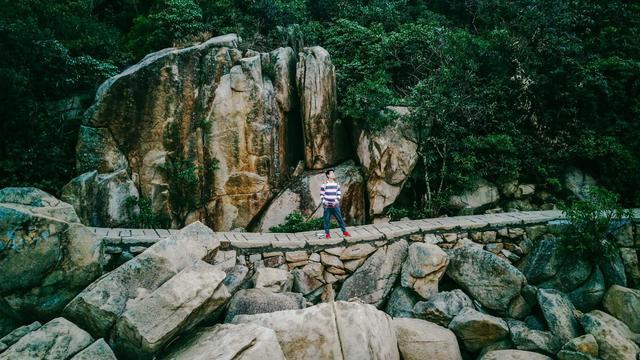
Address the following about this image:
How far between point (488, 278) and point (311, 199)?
221 inches

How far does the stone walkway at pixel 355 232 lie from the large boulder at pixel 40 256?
165 cm

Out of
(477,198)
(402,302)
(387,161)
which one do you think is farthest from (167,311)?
(477,198)

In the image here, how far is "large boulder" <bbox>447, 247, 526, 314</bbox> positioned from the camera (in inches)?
344

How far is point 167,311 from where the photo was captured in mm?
5977

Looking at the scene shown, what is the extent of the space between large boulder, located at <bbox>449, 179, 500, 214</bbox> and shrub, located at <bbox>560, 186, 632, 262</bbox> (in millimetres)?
2918

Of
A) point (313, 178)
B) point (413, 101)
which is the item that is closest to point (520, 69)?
point (413, 101)

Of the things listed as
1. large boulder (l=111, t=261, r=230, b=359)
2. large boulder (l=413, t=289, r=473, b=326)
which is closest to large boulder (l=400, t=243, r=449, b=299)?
large boulder (l=413, t=289, r=473, b=326)

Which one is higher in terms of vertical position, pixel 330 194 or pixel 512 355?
pixel 330 194

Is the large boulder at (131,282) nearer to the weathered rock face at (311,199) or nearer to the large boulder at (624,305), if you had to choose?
the weathered rock face at (311,199)

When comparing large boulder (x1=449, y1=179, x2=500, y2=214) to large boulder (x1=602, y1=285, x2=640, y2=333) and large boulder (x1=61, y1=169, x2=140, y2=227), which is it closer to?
large boulder (x1=602, y1=285, x2=640, y2=333)

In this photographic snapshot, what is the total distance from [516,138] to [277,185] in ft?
26.0

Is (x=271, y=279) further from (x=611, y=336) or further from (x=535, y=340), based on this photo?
(x=611, y=336)

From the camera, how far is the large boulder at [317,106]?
41.1 feet

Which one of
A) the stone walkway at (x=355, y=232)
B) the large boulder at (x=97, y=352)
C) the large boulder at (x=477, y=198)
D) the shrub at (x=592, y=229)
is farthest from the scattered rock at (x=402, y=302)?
the large boulder at (x=97, y=352)
